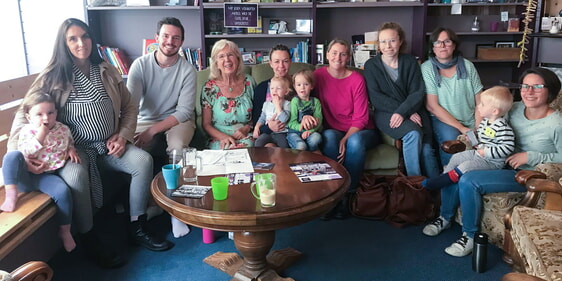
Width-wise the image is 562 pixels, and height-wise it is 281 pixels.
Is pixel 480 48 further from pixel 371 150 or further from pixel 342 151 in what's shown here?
pixel 342 151

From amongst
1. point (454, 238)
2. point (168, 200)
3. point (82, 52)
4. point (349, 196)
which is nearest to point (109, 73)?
point (82, 52)

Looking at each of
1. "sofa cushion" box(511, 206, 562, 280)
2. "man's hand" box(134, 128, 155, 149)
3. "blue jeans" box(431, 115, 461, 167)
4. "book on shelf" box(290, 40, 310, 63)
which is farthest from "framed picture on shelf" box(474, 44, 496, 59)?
"man's hand" box(134, 128, 155, 149)

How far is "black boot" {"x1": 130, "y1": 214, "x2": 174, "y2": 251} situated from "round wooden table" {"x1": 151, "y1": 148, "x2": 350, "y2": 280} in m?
0.31

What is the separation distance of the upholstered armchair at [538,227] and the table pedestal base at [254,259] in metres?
1.03

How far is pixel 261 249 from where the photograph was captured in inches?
85.2

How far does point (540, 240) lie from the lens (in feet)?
5.97

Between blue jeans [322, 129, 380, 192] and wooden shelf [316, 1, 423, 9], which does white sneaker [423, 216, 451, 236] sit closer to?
blue jeans [322, 129, 380, 192]

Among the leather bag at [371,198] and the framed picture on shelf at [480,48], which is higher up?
the framed picture on shelf at [480,48]

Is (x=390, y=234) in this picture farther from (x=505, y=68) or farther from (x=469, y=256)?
(x=505, y=68)

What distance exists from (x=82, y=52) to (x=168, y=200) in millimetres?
1067

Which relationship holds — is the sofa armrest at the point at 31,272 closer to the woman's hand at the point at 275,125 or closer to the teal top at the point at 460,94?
the woman's hand at the point at 275,125

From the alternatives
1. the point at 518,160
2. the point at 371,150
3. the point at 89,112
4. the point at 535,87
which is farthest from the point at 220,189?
the point at 535,87

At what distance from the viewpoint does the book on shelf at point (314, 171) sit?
220cm

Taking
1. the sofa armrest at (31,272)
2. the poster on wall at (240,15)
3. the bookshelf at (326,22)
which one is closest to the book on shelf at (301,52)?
the bookshelf at (326,22)
